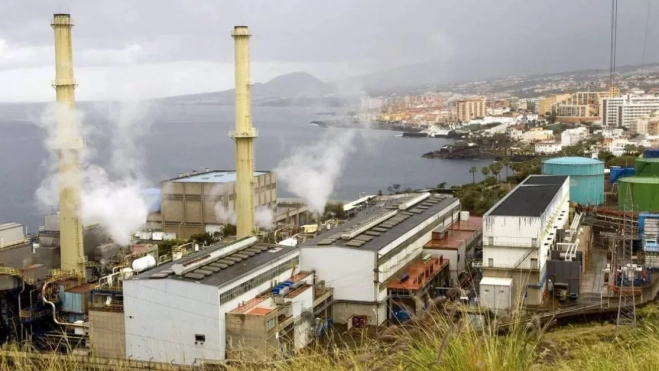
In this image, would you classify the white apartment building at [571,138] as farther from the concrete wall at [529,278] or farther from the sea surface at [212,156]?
the concrete wall at [529,278]

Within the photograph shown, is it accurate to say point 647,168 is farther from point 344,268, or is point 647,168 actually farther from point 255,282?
point 255,282

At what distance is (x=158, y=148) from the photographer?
3195 centimetres

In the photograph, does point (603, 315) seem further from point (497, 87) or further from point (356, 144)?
point (497, 87)

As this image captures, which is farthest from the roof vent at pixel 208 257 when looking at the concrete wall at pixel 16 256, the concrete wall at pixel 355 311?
the concrete wall at pixel 16 256

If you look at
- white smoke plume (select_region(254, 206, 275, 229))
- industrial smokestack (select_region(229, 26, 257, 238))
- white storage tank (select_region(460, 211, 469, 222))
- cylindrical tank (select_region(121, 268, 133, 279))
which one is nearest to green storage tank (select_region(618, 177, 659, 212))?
white storage tank (select_region(460, 211, 469, 222))

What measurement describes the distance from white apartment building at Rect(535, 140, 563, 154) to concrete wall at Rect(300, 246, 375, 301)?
770 inches

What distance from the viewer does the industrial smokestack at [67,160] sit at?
685 centimetres

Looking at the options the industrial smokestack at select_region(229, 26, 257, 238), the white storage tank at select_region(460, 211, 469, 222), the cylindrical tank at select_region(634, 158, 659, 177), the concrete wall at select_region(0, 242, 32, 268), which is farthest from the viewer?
the cylindrical tank at select_region(634, 158, 659, 177)

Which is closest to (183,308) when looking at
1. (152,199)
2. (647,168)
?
(152,199)

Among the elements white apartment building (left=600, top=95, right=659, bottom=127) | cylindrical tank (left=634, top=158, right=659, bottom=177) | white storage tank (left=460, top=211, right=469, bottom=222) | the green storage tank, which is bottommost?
white storage tank (left=460, top=211, right=469, bottom=222)

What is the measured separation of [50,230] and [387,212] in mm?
3504

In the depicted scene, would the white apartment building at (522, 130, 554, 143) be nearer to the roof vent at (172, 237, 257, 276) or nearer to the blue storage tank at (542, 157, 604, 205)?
the blue storage tank at (542, 157, 604, 205)

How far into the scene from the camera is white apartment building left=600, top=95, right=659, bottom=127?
102 ft

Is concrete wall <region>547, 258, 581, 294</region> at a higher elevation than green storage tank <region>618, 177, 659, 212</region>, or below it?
below
